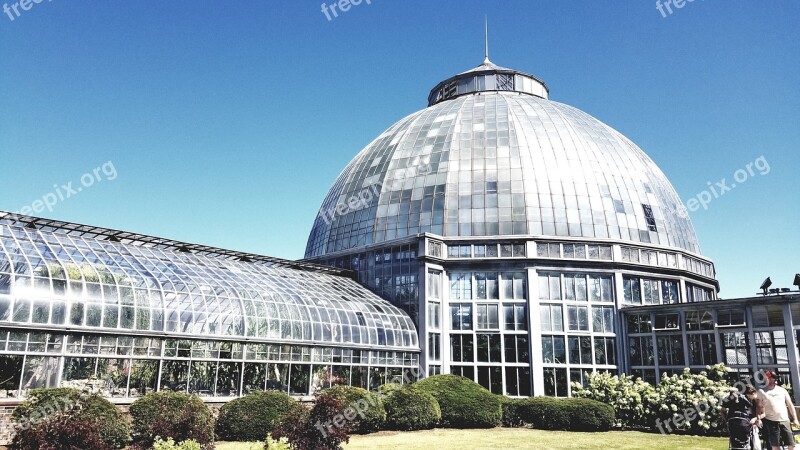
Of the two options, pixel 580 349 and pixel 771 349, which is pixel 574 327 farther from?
pixel 771 349

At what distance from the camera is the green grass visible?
91.8ft

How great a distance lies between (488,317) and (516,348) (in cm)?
329

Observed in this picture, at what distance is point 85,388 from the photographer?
27734 mm

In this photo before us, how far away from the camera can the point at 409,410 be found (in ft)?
112

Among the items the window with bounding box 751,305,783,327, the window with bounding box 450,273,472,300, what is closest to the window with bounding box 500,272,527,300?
the window with bounding box 450,273,472,300

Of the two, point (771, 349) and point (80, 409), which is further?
point (771, 349)

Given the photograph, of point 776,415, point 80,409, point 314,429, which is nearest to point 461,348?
point 314,429

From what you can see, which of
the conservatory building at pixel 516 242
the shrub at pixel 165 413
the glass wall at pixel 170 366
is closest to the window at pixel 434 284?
the conservatory building at pixel 516 242

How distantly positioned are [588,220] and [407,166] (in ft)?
58.1

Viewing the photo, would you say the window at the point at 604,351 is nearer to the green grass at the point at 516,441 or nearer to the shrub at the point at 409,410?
the green grass at the point at 516,441

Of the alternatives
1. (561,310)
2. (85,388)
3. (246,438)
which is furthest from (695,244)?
(85,388)

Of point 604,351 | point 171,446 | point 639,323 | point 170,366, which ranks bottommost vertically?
point 171,446

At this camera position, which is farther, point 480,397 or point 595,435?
point 480,397

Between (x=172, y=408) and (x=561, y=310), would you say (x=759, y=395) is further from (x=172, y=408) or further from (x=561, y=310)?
(x=561, y=310)
